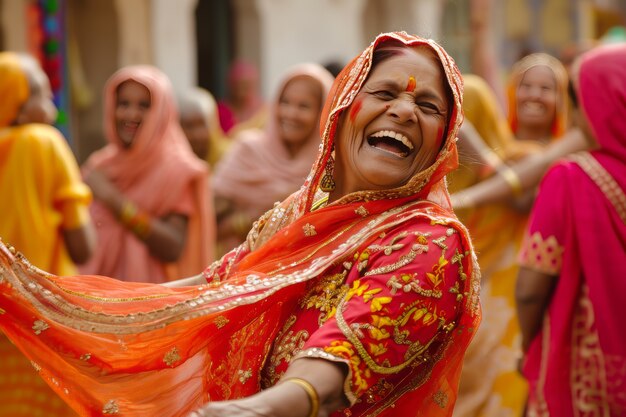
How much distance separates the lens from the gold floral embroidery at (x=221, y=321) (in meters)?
2.85

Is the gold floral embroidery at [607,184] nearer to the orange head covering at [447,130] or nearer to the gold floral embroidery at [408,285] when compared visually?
the orange head covering at [447,130]

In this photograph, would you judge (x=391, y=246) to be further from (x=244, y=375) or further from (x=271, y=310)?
(x=244, y=375)

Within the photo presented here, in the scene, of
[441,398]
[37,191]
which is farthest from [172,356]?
[37,191]

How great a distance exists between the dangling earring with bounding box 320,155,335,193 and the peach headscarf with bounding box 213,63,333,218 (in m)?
3.67

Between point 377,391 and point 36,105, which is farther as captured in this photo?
point 36,105

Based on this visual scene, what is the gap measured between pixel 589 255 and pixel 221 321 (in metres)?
1.73

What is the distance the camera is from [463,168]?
10.6ft

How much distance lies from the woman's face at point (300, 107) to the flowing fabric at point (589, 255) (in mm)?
2411

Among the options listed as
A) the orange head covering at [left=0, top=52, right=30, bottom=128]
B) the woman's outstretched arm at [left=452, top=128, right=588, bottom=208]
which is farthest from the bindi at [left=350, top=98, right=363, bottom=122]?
the woman's outstretched arm at [left=452, top=128, right=588, bottom=208]

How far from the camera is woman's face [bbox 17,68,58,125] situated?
20.7 feet

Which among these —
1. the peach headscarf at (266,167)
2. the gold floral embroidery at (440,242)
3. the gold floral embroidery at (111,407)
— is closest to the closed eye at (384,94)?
the gold floral embroidery at (440,242)

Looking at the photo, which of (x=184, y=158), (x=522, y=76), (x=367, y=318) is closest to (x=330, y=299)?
(x=367, y=318)

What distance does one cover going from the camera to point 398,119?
2848 mm

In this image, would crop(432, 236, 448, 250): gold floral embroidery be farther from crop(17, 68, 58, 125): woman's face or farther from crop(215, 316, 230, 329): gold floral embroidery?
crop(17, 68, 58, 125): woman's face
